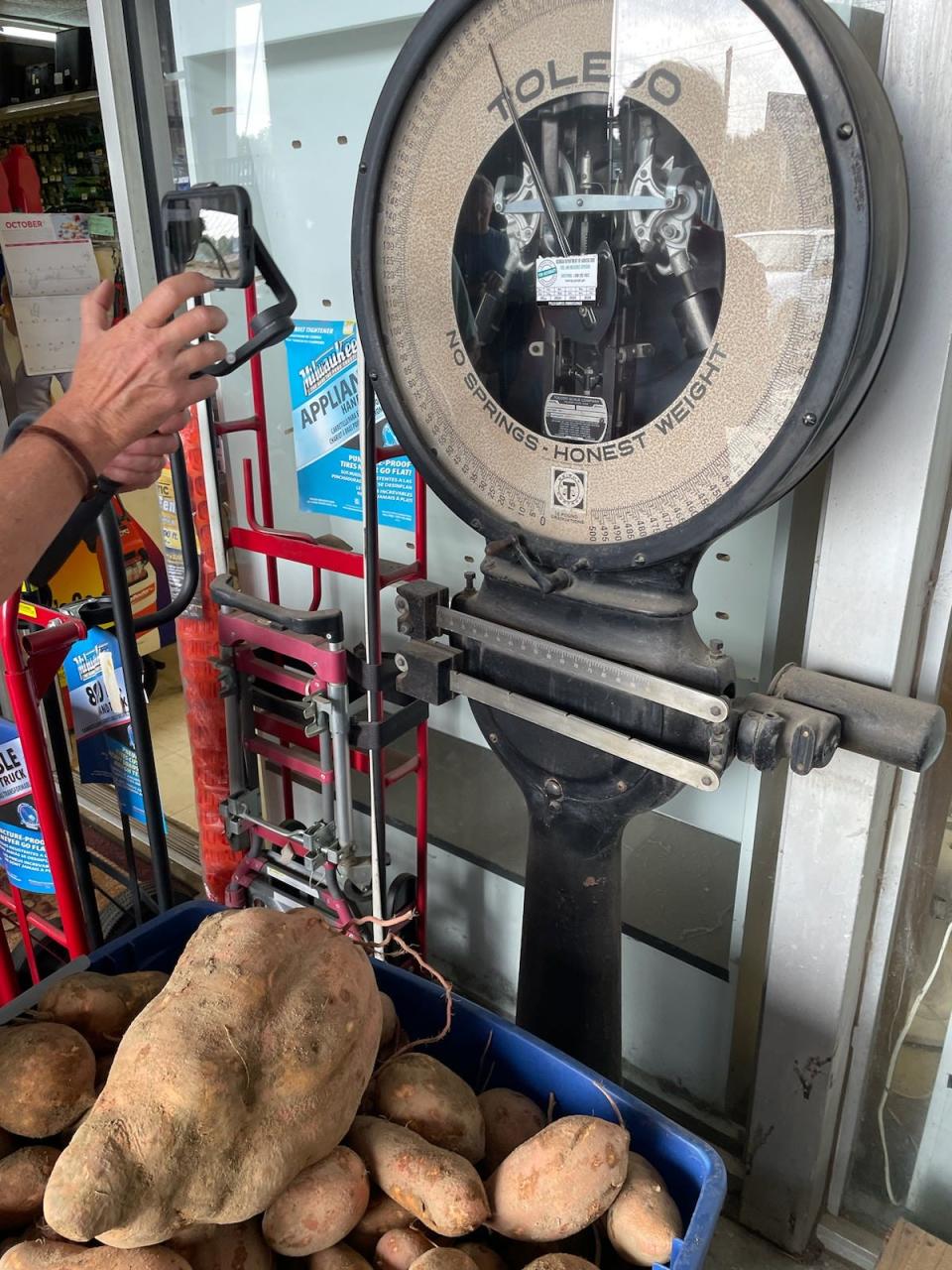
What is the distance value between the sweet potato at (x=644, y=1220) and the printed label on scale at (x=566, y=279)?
2.91ft

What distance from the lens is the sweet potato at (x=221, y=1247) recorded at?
919mm

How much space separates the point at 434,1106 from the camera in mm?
1045

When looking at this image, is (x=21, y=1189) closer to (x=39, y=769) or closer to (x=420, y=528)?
(x=39, y=769)

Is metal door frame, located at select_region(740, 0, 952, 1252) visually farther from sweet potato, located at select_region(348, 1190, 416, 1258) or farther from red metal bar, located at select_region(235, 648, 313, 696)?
red metal bar, located at select_region(235, 648, 313, 696)

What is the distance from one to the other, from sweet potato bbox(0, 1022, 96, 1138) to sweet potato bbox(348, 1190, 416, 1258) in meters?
0.33

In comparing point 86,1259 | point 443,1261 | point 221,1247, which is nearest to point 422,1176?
point 443,1261

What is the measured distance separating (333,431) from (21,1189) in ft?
3.89

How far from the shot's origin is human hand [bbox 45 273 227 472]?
2.99 ft

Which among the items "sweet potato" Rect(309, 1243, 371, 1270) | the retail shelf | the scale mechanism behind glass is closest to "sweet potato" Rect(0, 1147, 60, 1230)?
"sweet potato" Rect(309, 1243, 371, 1270)

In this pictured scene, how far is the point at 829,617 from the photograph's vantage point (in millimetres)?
1082

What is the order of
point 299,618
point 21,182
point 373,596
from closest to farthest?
1. point 373,596
2. point 299,618
3. point 21,182

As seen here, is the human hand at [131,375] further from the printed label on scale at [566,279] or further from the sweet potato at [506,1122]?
the sweet potato at [506,1122]

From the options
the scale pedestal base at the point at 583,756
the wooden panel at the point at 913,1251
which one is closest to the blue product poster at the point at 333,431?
the scale pedestal base at the point at 583,756

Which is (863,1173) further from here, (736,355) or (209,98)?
(209,98)
